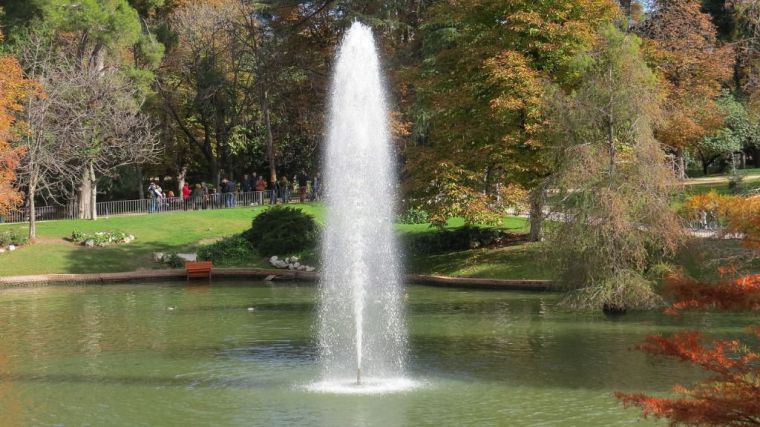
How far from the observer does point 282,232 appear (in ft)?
128

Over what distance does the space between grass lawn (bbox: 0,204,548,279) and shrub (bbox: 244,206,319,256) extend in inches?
35.2

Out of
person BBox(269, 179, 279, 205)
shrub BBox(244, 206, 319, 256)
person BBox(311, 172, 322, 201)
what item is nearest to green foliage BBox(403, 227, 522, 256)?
shrub BBox(244, 206, 319, 256)

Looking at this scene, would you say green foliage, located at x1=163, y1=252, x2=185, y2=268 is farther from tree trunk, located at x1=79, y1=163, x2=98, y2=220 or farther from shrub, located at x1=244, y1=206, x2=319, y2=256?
tree trunk, located at x1=79, y1=163, x2=98, y2=220

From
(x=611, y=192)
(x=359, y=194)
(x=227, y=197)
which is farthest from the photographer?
(x=227, y=197)

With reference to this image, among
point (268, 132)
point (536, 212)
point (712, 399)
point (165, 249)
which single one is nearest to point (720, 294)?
point (712, 399)

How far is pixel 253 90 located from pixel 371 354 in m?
40.7

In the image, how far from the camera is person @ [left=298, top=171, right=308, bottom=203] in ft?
168

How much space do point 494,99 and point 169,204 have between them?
996 inches

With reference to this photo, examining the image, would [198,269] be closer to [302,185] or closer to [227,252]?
[227,252]

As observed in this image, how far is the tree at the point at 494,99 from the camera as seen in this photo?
31672 mm

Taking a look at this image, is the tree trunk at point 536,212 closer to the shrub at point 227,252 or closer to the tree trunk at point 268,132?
the shrub at point 227,252

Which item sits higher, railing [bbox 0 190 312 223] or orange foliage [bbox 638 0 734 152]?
orange foliage [bbox 638 0 734 152]

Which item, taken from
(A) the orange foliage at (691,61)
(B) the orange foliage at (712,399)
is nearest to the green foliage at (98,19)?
(A) the orange foliage at (691,61)

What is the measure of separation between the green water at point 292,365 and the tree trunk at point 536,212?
2629mm
